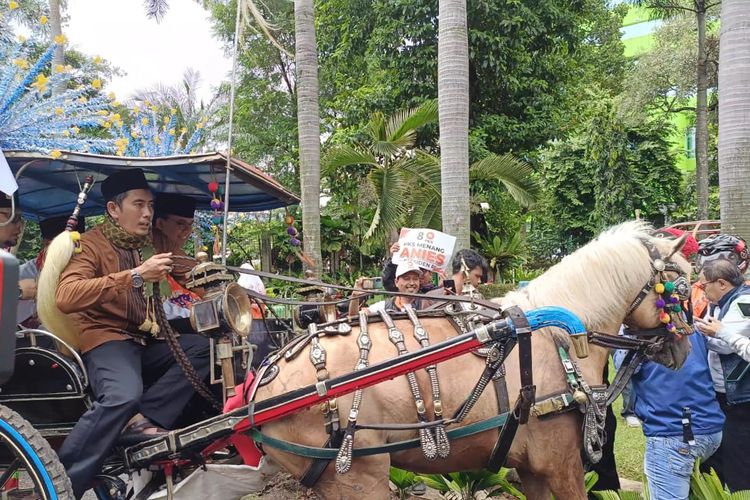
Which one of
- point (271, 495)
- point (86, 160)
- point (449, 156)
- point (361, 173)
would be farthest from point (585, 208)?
point (86, 160)

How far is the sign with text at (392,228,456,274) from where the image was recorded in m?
4.81

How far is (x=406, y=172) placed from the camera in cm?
1120

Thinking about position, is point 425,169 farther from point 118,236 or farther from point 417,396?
point 417,396

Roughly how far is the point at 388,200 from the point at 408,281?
6243mm

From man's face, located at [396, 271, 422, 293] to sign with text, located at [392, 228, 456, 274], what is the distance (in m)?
0.11

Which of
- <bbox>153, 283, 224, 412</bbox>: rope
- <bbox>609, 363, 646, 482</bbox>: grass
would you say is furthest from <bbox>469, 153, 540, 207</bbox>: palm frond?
<bbox>153, 283, 224, 412</bbox>: rope

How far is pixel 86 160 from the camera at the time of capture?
3.26 meters

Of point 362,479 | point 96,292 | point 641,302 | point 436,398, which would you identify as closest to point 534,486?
point 436,398

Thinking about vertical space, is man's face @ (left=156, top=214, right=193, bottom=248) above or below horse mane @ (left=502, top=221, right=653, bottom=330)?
above

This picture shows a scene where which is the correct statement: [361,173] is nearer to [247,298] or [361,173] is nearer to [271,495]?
[271,495]

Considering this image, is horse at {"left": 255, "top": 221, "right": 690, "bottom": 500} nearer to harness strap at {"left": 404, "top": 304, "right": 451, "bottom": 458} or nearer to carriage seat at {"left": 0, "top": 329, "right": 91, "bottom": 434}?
harness strap at {"left": 404, "top": 304, "right": 451, "bottom": 458}

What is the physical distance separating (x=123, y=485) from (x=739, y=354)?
351 centimetres

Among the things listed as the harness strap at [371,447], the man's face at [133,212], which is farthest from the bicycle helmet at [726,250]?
the man's face at [133,212]

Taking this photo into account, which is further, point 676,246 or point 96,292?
point 676,246
